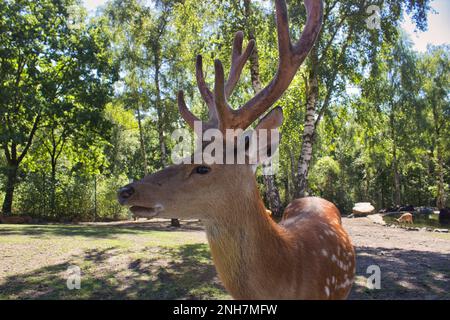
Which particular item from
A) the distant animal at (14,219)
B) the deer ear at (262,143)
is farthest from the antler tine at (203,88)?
the distant animal at (14,219)

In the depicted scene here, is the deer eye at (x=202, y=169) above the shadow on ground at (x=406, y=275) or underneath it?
above

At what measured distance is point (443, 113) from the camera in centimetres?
3278

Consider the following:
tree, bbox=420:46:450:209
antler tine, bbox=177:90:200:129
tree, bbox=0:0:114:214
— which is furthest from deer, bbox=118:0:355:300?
tree, bbox=420:46:450:209

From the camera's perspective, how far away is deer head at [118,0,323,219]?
2.39m

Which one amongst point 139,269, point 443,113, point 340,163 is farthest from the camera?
point 340,163

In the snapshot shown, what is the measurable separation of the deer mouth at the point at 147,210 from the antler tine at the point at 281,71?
0.80 m

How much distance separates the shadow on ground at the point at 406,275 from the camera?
498cm

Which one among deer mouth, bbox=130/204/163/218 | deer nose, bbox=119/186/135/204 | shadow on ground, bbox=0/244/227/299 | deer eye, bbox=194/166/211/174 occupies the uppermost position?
deer eye, bbox=194/166/211/174

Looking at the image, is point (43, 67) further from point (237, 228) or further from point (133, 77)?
point (237, 228)

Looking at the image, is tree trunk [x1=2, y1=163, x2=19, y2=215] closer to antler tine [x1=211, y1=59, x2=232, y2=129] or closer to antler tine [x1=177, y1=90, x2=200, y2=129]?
antler tine [x1=177, y1=90, x2=200, y2=129]

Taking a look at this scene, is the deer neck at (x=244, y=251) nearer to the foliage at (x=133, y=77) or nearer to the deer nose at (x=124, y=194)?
the deer nose at (x=124, y=194)

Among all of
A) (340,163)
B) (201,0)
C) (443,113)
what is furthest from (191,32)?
(340,163)
